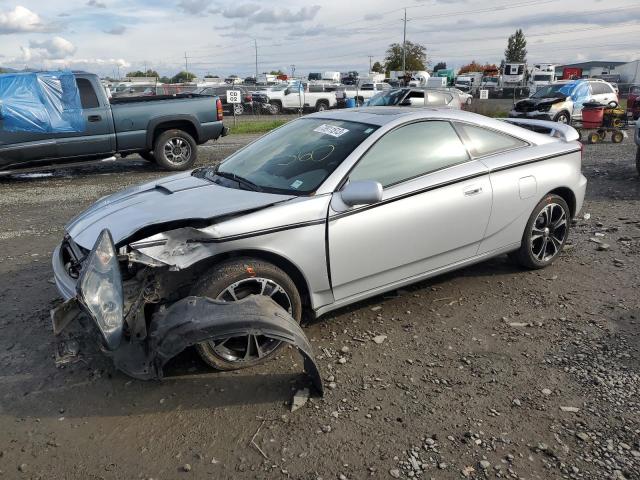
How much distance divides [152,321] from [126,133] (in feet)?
26.4

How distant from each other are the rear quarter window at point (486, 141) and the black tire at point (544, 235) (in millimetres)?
586

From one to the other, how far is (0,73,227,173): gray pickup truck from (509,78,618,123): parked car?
11544mm

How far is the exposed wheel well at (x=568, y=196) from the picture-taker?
4.91m

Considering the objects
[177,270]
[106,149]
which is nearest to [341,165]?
[177,270]

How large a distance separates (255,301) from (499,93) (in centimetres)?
4614

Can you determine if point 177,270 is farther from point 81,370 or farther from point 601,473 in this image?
point 601,473

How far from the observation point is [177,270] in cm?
314

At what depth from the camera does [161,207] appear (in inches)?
141

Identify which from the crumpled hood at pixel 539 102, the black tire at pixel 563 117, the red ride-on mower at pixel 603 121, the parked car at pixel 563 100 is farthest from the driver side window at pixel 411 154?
the black tire at pixel 563 117

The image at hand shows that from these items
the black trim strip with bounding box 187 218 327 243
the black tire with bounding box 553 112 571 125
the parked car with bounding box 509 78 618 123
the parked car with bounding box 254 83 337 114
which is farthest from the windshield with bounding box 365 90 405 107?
the black trim strip with bounding box 187 218 327 243

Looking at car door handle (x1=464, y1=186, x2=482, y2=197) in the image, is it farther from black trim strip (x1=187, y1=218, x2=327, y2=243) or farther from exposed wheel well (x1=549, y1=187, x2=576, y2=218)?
black trim strip (x1=187, y1=218, x2=327, y2=243)

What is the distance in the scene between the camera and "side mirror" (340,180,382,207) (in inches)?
136

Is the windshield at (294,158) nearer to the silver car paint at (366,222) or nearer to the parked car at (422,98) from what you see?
the silver car paint at (366,222)

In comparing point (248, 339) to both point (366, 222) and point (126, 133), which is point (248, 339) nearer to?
point (366, 222)
